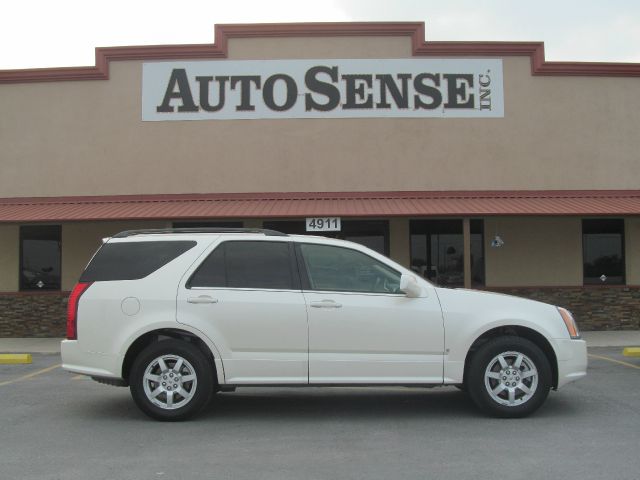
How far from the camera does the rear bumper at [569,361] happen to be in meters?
6.30

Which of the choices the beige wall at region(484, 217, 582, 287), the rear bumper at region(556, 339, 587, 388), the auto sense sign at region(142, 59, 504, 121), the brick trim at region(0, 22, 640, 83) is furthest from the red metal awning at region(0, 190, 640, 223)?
the rear bumper at region(556, 339, 587, 388)

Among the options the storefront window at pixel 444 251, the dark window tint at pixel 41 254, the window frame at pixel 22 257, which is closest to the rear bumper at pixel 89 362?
the window frame at pixel 22 257

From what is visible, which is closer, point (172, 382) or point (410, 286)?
point (410, 286)

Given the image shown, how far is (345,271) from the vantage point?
6434 mm

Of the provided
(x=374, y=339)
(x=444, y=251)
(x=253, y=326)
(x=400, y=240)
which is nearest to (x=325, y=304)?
(x=374, y=339)

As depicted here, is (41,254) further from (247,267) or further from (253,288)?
(253,288)

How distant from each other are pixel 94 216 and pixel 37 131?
3.34 m

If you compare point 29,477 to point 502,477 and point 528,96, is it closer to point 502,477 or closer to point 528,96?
point 502,477

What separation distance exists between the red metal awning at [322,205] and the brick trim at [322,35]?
292cm

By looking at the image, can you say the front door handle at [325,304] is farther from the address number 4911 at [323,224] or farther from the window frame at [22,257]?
the window frame at [22,257]

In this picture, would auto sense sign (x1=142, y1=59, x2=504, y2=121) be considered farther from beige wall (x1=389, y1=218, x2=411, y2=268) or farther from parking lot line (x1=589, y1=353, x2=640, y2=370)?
parking lot line (x1=589, y1=353, x2=640, y2=370)

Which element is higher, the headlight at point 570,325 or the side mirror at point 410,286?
the side mirror at point 410,286

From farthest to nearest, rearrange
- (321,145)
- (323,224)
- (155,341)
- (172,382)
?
(321,145) → (323,224) → (155,341) → (172,382)

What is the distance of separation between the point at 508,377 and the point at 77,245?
469 inches
